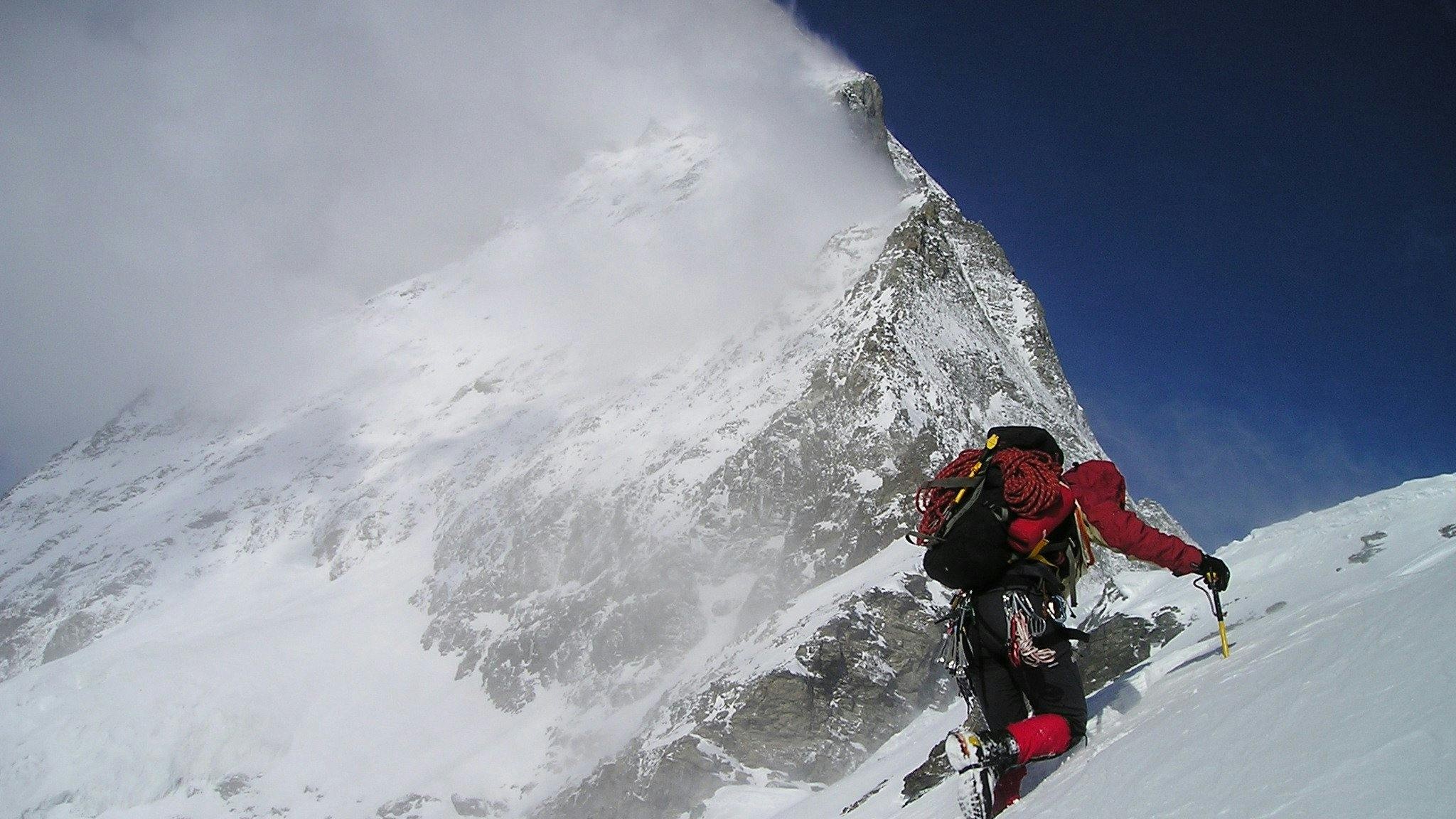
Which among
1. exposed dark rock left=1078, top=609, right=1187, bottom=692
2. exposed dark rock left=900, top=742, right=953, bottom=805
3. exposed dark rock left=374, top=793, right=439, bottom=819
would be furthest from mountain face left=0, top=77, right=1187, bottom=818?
exposed dark rock left=900, top=742, right=953, bottom=805

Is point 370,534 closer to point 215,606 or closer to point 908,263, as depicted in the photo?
point 215,606

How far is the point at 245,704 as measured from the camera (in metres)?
52.6

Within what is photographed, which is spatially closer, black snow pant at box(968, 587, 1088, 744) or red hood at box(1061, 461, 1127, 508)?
black snow pant at box(968, 587, 1088, 744)

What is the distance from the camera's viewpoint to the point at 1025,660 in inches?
163

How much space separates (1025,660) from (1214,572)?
117cm

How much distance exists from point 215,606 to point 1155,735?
76667 millimetres

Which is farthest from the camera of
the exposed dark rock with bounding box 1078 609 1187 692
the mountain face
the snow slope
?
the mountain face

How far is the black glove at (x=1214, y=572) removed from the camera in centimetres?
436

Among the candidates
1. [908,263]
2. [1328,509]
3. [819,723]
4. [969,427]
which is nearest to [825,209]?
[908,263]

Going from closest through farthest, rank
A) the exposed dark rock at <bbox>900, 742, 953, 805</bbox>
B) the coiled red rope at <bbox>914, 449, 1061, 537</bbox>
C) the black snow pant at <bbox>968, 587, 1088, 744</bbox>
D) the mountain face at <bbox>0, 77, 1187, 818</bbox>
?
the black snow pant at <bbox>968, 587, 1088, 744</bbox> < the coiled red rope at <bbox>914, 449, 1061, 537</bbox> < the exposed dark rock at <bbox>900, 742, 953, 805</bbox> < the mountain face at <bbox>0, 77, 1187, 818</bbox>

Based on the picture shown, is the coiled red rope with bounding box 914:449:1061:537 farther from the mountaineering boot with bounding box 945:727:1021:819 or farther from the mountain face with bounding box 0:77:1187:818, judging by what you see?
the mountain face with bounding box 0:77:1187:818

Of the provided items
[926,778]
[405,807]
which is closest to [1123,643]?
[926,778]

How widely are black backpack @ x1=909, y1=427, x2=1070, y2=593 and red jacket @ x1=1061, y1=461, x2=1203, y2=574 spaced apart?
0.24 metres

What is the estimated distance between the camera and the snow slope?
2.35 metres
